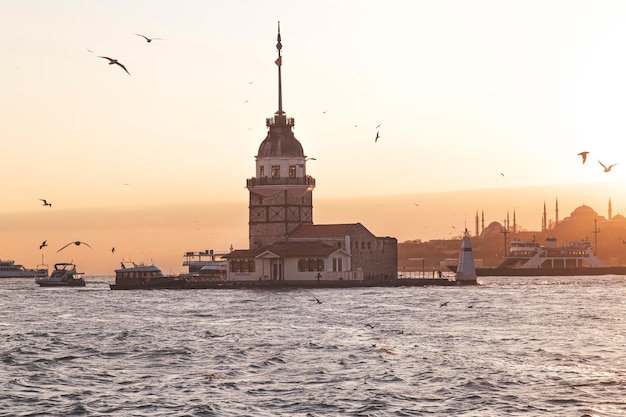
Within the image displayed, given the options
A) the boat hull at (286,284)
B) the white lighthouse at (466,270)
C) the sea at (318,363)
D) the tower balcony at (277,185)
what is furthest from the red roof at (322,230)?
the sea at (318,363)

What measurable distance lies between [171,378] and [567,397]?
15.1 metres

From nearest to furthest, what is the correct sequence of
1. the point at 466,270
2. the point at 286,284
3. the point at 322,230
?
the point at 286,284 < the point at 322,230 < the point at 466,270

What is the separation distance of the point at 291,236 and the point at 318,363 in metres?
91.3

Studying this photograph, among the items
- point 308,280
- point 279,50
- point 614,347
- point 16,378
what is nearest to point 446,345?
point 614,347

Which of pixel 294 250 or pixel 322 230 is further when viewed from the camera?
pixel 322 230

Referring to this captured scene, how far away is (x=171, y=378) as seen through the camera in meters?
42.9

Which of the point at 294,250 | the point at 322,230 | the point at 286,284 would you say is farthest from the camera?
the point at 322,230

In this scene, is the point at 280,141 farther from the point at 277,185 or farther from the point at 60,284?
the point at 60,284

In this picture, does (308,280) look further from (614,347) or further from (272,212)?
(614,347)

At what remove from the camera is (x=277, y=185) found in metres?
140

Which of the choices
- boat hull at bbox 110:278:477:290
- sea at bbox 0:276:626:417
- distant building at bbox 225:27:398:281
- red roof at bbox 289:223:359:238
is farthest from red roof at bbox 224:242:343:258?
sea at bbox 0:276:626:417

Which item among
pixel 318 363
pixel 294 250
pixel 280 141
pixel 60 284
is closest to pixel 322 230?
pixel 294 250

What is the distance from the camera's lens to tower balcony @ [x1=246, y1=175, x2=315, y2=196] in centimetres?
14025

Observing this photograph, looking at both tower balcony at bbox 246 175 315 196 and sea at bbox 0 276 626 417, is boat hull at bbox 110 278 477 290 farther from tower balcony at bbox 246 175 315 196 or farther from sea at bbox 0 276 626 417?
sea at bbox 0 276 626 417
